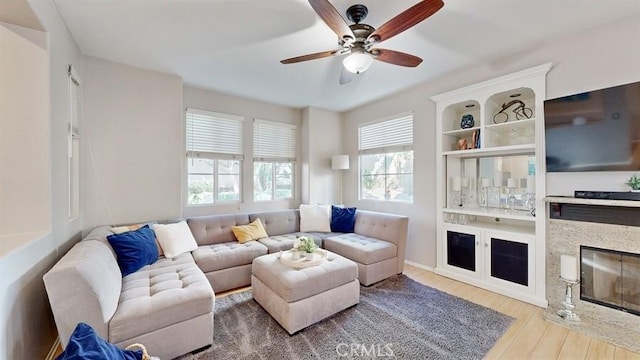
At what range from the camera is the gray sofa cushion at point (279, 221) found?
155 inches

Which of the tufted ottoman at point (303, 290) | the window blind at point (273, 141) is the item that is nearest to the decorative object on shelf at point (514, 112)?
the tufted ottoman at point (303, 290)

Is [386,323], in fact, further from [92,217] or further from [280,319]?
[92,217]

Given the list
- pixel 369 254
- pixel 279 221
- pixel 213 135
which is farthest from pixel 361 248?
pixel 213 135

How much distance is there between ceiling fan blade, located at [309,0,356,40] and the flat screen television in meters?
2.16

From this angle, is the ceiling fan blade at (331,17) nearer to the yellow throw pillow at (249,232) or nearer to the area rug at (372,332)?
the area rug at (372,332)

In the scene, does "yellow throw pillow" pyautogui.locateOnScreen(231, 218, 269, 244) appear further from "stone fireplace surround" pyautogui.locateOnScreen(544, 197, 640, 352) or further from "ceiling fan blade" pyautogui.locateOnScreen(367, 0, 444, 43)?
"stone fireplace surround" pyautogui.locateOnScreen(544, 197, 640, 352)

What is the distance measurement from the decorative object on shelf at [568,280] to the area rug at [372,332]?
20.0 inches

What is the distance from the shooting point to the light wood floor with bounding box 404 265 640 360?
191cm

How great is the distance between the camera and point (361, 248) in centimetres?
321

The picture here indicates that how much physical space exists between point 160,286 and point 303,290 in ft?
3.74

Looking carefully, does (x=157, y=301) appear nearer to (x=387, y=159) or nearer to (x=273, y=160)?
(x=273, y=160)

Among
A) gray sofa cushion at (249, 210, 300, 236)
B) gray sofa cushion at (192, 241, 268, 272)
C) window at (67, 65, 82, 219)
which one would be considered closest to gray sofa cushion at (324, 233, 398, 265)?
gray sofa cushion at (249, 210, 300, 236)

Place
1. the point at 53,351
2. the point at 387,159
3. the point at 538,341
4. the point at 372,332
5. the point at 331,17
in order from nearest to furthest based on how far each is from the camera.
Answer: the point at 331,17, the point at 53,351, the point at 538,341, the point at 372,332, the point at 387,159

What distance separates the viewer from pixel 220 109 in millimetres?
4121
